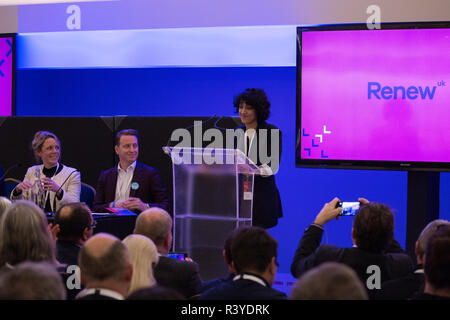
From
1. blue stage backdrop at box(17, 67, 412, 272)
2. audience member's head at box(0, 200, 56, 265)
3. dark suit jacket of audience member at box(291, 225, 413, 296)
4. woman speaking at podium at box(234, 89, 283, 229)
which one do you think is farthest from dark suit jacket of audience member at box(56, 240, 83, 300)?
blue stage backdrop at box(17, 67, 412, 272)

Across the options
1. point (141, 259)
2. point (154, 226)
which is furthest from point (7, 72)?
point (141, 259)

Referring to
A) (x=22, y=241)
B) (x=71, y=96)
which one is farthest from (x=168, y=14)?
(x=22, y=241)

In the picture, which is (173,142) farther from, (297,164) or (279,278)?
(279,278)

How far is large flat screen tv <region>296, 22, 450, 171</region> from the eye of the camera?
191 inches

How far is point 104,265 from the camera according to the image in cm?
237

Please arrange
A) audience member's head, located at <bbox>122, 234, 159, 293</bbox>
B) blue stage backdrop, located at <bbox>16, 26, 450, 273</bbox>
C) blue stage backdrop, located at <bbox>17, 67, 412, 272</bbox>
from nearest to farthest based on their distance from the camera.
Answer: audience member's head, located at <bbox>122, 234, 159, 293</bbox>, blue stage backdrop, located at <bbox>16, 26, 450, 273</bbox>, blue stage backdrop, located at <bbox>17, 67, 412, 272</bbox>

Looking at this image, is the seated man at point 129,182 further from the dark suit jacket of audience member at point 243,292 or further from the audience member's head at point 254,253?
the dark suit jacket of audience member at point 243,292

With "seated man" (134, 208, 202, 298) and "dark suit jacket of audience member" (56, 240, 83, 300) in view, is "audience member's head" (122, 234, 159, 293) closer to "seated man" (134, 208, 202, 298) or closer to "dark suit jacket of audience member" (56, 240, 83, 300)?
"seated man" (134, 208, 202, 298)

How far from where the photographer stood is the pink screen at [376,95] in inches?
191

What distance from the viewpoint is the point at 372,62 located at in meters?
4.99

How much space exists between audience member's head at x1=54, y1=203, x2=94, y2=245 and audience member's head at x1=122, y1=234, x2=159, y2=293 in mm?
653

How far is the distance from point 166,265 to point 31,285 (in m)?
1.23

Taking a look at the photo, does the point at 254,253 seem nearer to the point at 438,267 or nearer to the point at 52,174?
the point at 438,267
